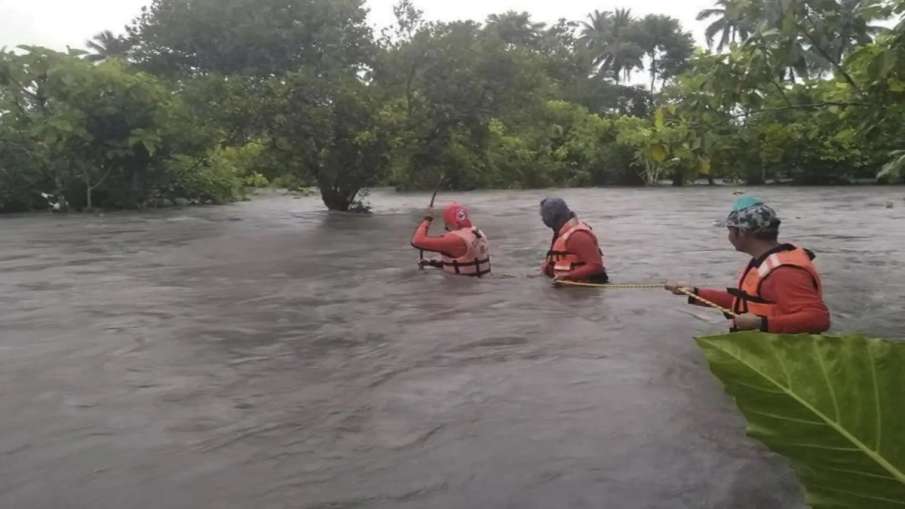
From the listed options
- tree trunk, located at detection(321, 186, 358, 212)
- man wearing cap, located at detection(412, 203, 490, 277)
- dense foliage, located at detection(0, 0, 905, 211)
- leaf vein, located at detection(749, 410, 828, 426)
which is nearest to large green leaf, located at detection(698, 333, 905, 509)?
leaf vein, located at detection(749, 410, 828, 426)

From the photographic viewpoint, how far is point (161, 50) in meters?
26.4

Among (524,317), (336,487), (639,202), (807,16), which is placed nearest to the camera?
(336,487)

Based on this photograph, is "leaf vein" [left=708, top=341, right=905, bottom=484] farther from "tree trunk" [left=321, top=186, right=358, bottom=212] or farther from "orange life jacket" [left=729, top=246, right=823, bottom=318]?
"tree trunk" [left=321, top=186, right=358, bottom=212]

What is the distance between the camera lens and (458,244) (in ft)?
36.5

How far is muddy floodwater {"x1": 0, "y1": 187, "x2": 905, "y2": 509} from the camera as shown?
182 inches

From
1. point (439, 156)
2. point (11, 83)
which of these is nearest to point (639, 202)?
point (439, 156)

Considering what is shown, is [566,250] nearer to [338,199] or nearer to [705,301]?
[705,301]

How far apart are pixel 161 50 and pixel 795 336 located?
91.2 ft

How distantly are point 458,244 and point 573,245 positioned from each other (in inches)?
75.4

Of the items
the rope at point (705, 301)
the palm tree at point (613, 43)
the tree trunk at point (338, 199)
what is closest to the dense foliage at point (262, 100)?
the tree trunk at point (338, 199)

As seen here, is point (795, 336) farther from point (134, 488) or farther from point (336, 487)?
point (134, 488)

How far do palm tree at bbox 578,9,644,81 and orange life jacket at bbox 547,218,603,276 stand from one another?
59.3 meters

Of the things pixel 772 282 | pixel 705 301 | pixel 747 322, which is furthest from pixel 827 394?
pixel 705 301

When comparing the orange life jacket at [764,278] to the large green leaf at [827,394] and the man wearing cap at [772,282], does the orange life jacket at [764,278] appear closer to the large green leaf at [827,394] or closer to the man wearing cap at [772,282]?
the man wearing cap at [772,282]
